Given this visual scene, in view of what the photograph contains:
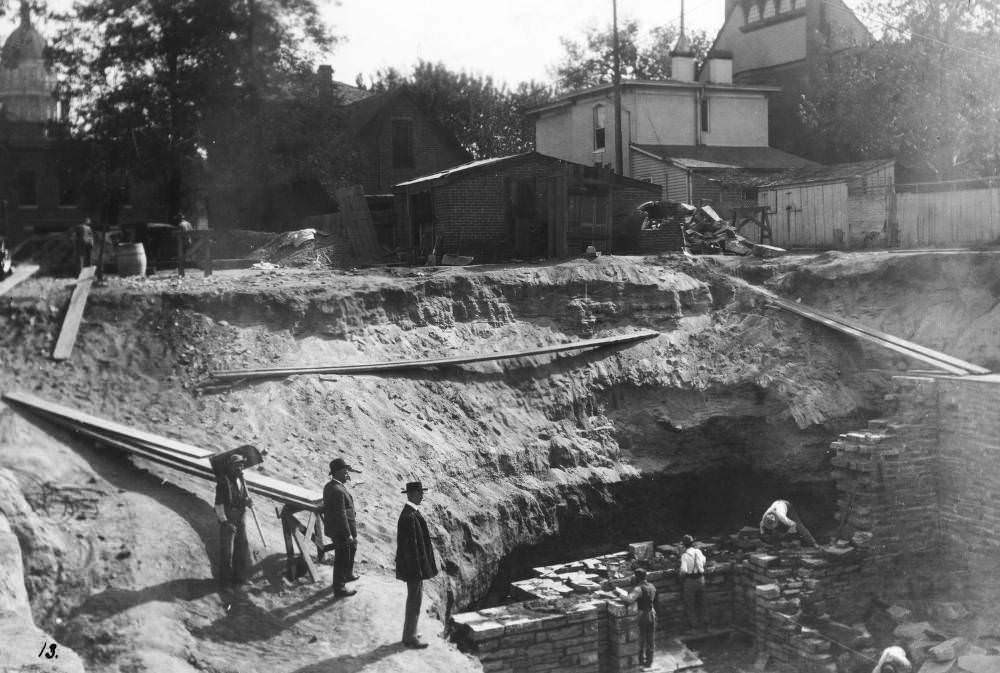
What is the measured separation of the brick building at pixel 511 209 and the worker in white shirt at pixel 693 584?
9.44 m

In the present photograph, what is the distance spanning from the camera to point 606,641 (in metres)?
12.0

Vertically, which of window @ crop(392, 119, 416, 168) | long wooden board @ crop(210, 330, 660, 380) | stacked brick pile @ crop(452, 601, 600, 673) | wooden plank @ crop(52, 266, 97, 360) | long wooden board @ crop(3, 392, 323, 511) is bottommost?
stacked brick pile @ crop(452, 601, 600, 673)

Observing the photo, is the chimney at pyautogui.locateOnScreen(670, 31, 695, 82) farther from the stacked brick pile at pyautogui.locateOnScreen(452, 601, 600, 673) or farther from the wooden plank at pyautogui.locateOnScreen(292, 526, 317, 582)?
the wooden plank at pyautogui.locateOnScreen(292, 526, 317, 582)

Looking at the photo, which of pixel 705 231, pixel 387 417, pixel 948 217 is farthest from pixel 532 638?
pixel 948 217

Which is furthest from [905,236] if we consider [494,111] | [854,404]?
[494,111]

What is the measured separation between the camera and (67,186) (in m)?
23.7

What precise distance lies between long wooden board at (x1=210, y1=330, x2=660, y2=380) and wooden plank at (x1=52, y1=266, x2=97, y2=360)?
1687 millimetres

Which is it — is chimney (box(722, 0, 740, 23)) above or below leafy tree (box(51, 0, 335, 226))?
above

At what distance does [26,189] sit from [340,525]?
70.2 ft

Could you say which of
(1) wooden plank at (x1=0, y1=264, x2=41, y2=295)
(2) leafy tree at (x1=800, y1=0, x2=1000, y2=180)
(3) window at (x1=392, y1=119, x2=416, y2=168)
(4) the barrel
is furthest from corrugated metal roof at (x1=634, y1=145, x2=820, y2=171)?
(1) wooden plank at (x1=0, y1=264, x2=41, y2=295)

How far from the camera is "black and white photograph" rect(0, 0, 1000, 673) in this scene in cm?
944

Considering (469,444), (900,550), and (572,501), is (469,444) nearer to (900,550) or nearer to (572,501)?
(572,501)

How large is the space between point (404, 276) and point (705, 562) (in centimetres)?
653

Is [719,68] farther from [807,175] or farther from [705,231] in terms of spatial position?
[705,231]
